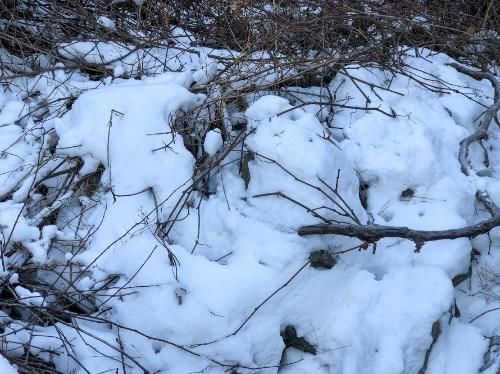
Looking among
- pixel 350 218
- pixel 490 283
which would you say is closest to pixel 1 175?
pixel 350 218

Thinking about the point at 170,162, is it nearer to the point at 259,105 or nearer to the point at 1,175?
the point at 259,105

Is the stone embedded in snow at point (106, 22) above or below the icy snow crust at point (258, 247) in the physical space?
above

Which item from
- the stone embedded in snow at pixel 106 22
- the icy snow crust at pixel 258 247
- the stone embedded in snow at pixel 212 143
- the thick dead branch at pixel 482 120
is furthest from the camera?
the stone embedded in snow at pixel 106 22

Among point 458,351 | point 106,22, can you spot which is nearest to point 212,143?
point 106,22

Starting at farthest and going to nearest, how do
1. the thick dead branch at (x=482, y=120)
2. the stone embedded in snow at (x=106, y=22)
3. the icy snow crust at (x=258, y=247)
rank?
1. the stone embedded in snow at (x=106, y=22)
2. the thick dead branch at (x=482, y=120)
3. the icy snow crust at (x=258, y=247)

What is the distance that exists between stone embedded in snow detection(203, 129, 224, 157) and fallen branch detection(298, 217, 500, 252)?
672 mm

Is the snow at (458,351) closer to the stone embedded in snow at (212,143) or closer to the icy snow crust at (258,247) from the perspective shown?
the icy snow crust at (258,247)

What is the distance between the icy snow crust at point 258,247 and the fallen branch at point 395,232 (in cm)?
7

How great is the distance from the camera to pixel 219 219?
2.88m

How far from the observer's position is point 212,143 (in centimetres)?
305

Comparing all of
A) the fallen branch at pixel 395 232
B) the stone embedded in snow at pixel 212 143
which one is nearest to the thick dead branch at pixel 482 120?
the fallen branch at pixel 395 232

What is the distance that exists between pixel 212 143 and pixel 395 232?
105 centimetres

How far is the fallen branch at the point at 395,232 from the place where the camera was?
2.71m

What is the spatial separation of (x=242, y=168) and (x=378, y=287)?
0.93 metres
